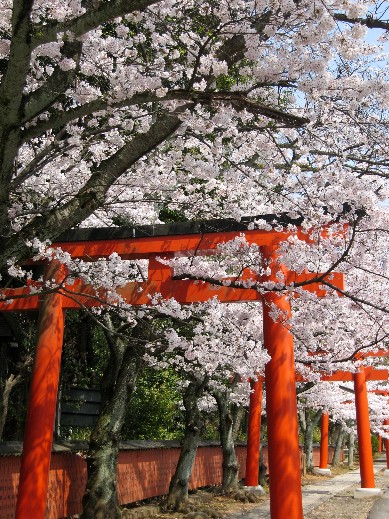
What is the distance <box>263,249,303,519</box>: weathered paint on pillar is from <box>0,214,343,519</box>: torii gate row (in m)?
0.01

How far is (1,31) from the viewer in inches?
252

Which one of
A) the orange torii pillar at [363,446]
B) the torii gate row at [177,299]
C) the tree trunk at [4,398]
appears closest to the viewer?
the torii gate row at [177,299]

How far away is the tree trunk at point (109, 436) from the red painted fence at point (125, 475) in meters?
0.60

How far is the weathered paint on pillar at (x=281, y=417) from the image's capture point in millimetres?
7684

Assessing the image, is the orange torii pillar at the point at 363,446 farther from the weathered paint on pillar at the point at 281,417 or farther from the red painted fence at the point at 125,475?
the weathered paint on pillar at the point at 281,417

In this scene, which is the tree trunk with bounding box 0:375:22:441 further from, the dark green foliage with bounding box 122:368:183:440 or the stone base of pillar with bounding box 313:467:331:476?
the stone base of pillar with bounding box 313:467:331:476

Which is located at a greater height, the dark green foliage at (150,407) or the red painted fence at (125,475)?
the dark green foliage at (150,407)

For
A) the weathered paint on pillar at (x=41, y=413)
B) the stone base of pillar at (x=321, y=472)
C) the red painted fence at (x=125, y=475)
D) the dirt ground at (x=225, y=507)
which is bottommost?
the stone base of pillar at (x=321, y=472)

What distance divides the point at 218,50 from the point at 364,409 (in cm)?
1515

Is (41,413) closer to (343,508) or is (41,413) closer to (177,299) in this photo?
(177,299)

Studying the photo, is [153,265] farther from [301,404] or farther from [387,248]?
[301,404]

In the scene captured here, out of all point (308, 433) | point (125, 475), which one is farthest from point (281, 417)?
point (308, 433)

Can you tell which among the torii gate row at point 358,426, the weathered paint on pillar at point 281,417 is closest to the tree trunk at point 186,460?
the torii gate row at point 358,426

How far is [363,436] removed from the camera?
1752cm
